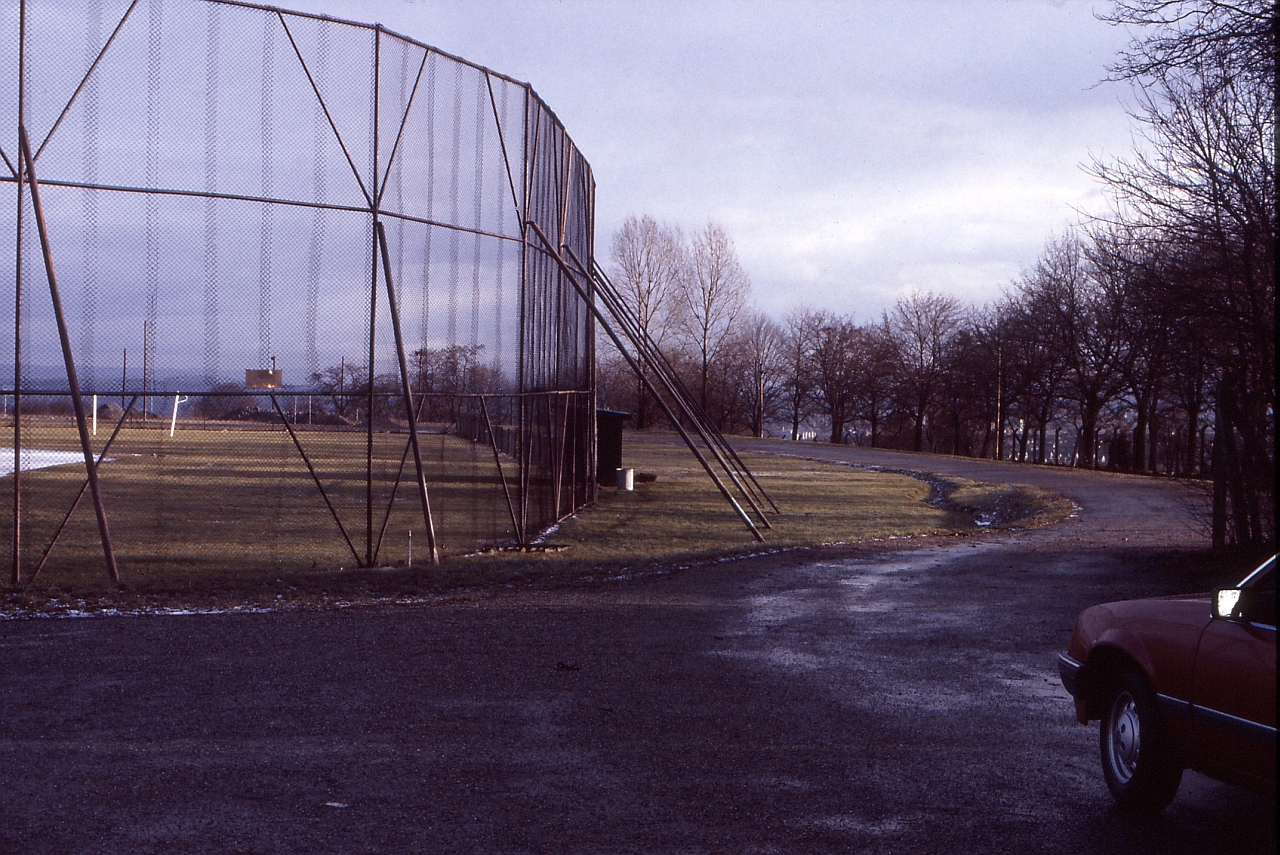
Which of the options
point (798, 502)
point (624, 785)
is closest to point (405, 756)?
point (624, 785)

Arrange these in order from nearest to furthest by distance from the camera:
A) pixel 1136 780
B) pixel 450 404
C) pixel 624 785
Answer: pixel 1136 780
pixel 624 785
pixel 450 404

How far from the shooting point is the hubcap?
191 inches

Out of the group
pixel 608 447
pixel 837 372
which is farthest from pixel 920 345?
pixel 608 447

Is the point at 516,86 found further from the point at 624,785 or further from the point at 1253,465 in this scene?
the point at 624,785

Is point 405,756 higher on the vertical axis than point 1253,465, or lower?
lower

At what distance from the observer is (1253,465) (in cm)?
1205

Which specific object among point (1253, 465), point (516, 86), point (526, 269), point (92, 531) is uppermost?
point (516, 86)

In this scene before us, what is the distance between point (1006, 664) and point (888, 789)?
3233 millimetres

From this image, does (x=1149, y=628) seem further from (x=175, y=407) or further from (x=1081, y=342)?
(x=1081, y=342)

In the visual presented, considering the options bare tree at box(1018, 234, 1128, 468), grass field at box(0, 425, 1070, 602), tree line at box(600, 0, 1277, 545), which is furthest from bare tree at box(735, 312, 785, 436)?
grass field at box(0, 425, 1070, 602)

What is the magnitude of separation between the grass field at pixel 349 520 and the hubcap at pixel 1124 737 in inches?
282

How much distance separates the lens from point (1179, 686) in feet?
14.9

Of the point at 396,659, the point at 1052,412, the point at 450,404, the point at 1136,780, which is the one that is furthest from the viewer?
the point at 1052,412

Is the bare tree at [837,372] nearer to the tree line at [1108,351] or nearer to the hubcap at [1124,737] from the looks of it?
the tree line at [1108,351]
